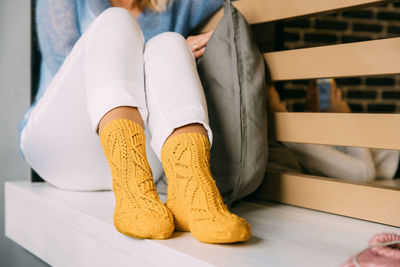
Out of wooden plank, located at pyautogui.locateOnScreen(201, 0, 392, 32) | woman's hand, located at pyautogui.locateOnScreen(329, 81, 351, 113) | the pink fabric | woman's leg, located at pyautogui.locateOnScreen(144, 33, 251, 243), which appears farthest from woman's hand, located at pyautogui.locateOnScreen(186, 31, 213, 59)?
woman's hand, located at pyautogui.locateOnScreen(329, 81, 351, 113)

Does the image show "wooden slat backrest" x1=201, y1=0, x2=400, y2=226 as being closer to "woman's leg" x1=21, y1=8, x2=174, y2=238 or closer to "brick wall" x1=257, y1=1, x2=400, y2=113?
"woman's leg" x1=21, y1=8, x2=174, y2=238

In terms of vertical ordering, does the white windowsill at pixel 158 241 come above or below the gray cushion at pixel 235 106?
below

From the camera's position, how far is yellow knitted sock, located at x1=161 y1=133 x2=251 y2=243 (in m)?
0.59

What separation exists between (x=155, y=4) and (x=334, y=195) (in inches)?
30.3

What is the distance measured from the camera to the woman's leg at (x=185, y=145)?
23.8 inches

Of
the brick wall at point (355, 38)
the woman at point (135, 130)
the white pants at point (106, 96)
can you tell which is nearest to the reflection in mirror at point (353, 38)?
the brick wall at point (355, 38)

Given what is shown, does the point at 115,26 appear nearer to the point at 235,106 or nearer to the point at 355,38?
the point at 235,106

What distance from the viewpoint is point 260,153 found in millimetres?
Result: 875

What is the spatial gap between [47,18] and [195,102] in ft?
2.58

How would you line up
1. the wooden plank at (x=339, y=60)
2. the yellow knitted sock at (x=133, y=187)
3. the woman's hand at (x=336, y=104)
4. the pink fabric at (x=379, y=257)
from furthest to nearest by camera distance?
the woman's hand at (x=336, y=104), the wooden plank at (x=339, y=60), the yellow knitted sock at (x=133, y=187), the pink fabric at (x=379, y=257)

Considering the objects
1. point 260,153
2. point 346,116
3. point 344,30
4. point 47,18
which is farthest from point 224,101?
point 344,30

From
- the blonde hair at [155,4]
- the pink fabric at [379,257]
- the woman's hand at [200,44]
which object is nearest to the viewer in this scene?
the pink fabric at [379,257]

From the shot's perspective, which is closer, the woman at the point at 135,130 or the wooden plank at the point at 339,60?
the woman at the point at 135,130

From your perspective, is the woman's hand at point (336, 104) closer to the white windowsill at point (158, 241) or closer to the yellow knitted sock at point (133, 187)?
the white windowsill at point (158, 241)
